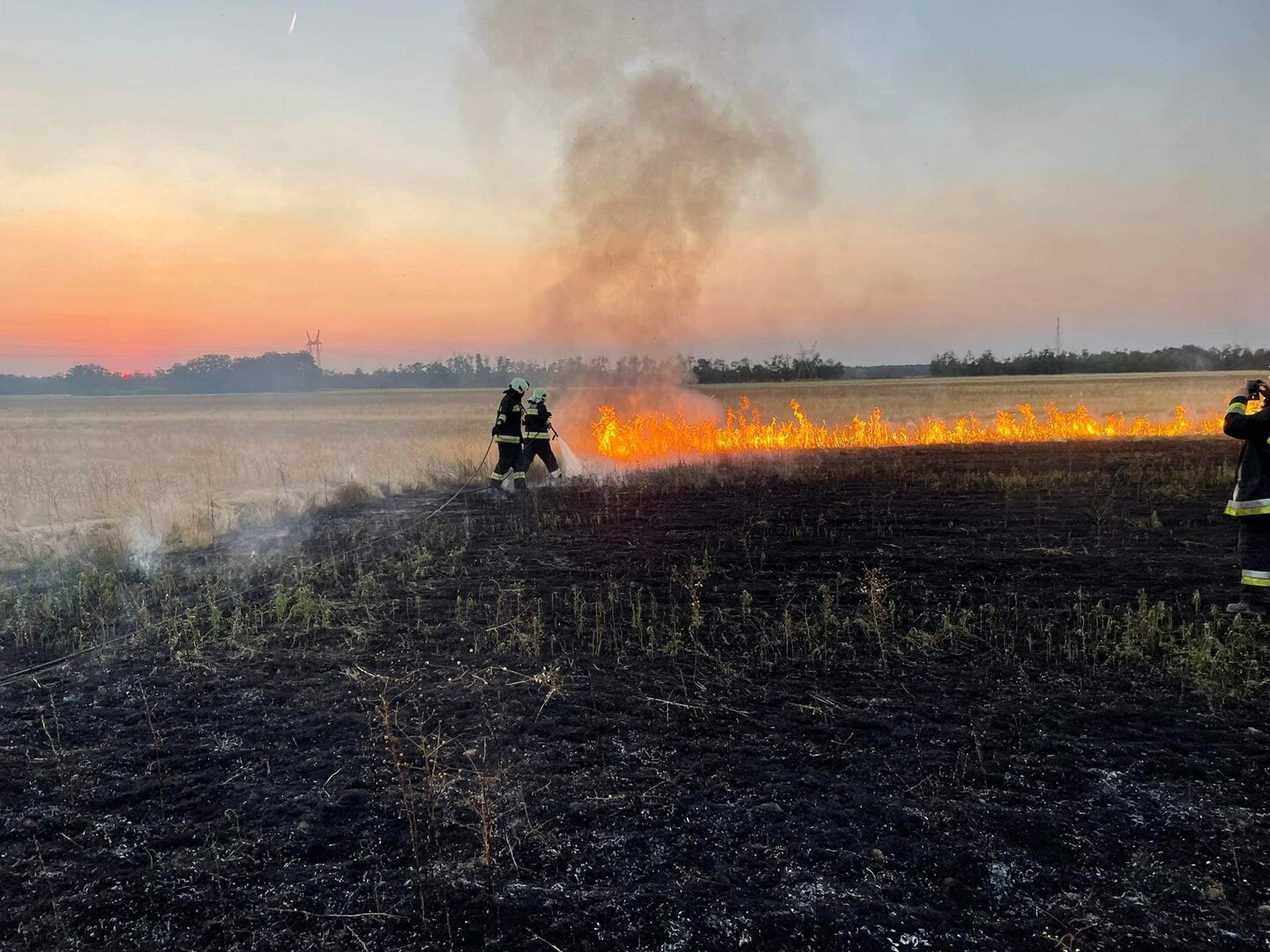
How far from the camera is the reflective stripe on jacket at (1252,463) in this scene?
6254 millimetres

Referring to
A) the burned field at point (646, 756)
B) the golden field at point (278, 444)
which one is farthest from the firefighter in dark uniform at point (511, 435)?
the burned field at point (646, 756)

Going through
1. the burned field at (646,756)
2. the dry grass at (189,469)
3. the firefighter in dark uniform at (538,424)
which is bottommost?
the burned field at (646,756)

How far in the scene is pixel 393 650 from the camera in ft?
20.4

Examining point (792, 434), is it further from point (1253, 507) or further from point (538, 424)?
point (1253, 507)

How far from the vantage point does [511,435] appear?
14.5 m

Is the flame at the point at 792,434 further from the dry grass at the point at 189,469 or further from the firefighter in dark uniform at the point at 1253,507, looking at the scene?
the firefighter in dark uniform at the point at 1253,507

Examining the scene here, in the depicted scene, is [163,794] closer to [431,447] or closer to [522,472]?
[522,472]

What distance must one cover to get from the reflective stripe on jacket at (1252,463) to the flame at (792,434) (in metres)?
15.1

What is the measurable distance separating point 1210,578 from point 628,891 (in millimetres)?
7483

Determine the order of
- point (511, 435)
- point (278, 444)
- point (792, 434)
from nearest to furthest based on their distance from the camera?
point (511, 435), point (792, 434), point (278, 444)

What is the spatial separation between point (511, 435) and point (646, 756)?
10874 millimetres

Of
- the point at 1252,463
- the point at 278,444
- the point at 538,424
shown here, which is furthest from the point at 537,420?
the point at 278,444

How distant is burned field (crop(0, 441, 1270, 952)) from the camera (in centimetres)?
296

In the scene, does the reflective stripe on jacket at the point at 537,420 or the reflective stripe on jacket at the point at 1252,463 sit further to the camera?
the reflective stripe on jacket at the point at 537,420
